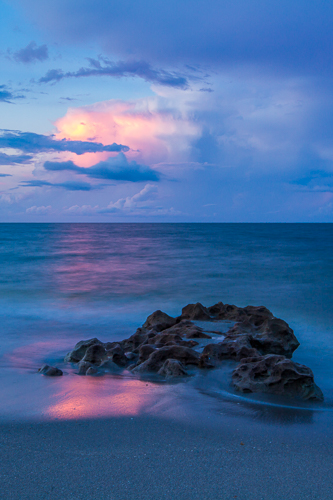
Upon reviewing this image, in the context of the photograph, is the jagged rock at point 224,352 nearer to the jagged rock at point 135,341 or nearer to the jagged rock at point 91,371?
the jagged rock at point 135,341

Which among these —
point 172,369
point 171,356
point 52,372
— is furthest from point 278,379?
point 52,372

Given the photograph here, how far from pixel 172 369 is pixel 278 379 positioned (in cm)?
141

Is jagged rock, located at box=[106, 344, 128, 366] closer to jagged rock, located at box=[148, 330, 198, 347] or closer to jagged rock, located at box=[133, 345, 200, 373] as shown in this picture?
jagged rock, located at box=[133, 345, 200, 373]

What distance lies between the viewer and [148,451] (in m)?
3.13

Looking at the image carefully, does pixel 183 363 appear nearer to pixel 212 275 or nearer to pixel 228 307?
pixel 228 307

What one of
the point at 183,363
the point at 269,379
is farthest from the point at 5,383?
the point at 269,379

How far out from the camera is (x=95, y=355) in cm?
574

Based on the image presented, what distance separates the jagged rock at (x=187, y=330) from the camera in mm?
6676

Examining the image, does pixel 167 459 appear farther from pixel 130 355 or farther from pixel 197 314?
pixel 197 314

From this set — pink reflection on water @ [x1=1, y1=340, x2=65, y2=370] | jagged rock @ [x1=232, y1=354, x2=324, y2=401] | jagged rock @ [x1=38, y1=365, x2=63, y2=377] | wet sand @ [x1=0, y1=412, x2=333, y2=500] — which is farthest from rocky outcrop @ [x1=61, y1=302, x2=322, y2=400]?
wet sand @ [x1=0, y1=412, x2=333, y2=500]

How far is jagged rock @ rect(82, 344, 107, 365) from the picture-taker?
5715mm

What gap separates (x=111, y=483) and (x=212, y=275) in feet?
49.1

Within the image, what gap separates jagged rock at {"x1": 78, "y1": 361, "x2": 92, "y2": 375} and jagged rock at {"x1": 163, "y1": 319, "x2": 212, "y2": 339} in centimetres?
168

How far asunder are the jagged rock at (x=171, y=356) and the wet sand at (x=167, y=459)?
165 cm
